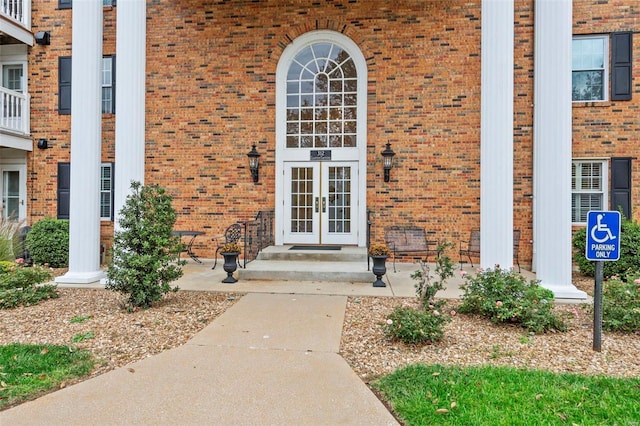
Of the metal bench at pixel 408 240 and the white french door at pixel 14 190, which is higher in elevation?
the white french door at pixel 14 190

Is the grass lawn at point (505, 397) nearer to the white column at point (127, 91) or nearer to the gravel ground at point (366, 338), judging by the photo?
the gravel ground at point (366, 338)

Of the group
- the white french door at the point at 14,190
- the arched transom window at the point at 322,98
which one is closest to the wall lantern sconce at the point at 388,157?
the arched transom window at the point at 322,98

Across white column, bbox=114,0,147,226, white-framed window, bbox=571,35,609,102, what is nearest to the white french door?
white column, bbox=114,0,147,226

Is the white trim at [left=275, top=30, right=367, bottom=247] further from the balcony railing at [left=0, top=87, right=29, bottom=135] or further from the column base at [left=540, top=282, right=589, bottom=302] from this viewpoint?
the balcony railing at [left=0, top=87, right=29, bottom=135]

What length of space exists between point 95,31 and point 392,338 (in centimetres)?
762

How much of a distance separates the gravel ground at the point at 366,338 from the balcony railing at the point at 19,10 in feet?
30.3

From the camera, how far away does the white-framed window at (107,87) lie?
1080cm

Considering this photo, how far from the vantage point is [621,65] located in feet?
30.3

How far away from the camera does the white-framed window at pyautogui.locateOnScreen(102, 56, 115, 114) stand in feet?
35.4

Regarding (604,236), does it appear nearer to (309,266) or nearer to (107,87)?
(309,266)

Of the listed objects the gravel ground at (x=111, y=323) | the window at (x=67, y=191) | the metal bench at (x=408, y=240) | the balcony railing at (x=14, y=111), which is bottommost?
the gravel ground at (x=111, y=323)

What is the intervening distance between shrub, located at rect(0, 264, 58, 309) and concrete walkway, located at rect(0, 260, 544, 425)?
3203mm

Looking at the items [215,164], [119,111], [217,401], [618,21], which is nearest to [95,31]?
[119,111]

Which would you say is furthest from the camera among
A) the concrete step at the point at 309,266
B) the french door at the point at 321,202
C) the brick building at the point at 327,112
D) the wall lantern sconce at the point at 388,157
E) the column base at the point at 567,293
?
the french door at the point at 321,202
